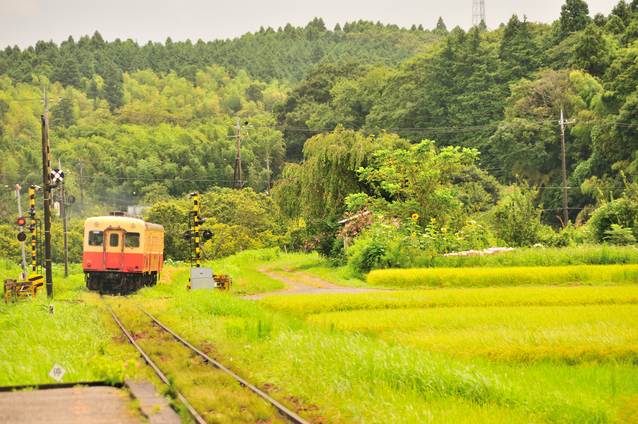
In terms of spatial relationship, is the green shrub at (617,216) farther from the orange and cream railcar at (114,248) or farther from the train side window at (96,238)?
the train side window at (96,238)

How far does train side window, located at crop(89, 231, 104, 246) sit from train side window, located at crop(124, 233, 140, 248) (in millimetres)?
1013

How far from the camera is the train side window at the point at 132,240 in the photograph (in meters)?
26.7

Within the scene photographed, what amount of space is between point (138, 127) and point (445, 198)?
87666 mm

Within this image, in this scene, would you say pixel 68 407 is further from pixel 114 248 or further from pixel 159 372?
pixel 114 248

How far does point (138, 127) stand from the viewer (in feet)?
351

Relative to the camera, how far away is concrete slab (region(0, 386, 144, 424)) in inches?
269

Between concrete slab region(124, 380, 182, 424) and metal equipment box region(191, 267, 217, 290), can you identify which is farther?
metal equipment box region(191, 267, 217, 290)

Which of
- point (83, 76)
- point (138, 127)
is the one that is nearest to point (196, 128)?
point (138, 127)

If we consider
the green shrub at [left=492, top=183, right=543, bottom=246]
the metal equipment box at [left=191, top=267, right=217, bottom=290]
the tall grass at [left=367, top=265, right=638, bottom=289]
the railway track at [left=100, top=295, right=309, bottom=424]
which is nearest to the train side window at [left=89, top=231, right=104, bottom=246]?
the metal equipment box at [left=191, top=267, right=217, bottom=290]

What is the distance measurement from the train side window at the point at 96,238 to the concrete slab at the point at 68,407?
19.4 m

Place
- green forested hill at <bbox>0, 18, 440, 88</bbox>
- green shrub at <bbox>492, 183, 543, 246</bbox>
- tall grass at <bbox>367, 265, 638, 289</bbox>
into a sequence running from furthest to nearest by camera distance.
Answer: green forested hill at <bbox>0, 18, 440, 88</bbox>
green shrub at <bbox>492, 183, 543, 246</bbox>
tall grass at <bbox>367, 265, 638, 289</bbox>

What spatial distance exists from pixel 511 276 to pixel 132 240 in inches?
623

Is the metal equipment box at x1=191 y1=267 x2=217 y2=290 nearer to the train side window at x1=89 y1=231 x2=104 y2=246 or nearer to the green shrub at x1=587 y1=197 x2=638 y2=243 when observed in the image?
the train side window at x1=89 y1=231 x2=104 y2=246

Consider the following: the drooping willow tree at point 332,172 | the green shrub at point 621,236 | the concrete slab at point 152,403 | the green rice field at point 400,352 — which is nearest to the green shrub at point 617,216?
the green shrub at point 621,236
